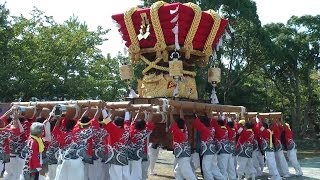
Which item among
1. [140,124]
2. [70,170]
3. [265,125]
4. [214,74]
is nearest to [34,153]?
[70,170]

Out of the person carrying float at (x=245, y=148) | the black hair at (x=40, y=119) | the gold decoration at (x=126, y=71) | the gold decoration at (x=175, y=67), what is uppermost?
the gold decoration at (x=126, y=71)

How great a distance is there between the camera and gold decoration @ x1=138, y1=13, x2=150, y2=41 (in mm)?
9398

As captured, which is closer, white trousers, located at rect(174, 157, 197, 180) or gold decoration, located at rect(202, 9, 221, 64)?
white trousers, located at rect(174, 157, 197, 180)

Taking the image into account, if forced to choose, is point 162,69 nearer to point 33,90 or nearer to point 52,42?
point 33,90

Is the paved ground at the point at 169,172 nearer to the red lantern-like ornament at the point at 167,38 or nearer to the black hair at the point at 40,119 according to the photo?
the red lantern-like ornament at the point at 167,38

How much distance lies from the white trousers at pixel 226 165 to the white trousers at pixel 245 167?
0.49m

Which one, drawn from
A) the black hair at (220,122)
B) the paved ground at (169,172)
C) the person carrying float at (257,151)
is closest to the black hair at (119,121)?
the black hair at (220,122)

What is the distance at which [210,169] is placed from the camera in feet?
28.4

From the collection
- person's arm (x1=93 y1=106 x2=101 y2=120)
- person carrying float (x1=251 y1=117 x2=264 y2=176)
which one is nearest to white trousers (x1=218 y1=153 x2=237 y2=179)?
person carrying float (x1=251 y1=117 x2=264 y2=176)

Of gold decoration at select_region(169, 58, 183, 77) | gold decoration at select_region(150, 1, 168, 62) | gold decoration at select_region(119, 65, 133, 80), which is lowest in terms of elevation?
gold decoration at select_region(169, 58, 183, 77)

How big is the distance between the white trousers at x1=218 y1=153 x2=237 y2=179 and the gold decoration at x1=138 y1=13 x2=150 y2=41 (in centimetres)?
298

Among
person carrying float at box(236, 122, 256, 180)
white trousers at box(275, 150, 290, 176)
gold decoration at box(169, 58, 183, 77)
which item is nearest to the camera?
gold decoration at box(169, 58, 183, 77)

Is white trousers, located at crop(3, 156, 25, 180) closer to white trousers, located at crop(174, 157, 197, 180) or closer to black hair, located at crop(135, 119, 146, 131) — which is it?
black hair, located at crop(135, 119, 146, 131)

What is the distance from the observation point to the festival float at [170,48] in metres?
9.10
